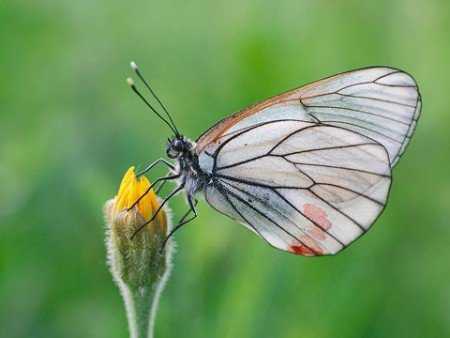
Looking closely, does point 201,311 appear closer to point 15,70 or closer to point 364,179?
point 364,179

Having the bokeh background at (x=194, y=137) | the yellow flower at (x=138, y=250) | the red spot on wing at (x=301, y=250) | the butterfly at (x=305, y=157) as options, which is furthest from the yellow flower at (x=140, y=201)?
the red spot on wing at (x=301, y=250)

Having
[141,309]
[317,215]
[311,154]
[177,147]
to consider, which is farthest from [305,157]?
[141,309]

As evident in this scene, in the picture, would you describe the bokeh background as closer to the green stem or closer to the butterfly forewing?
the butterfly forewing

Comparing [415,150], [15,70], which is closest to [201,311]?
[415,150]

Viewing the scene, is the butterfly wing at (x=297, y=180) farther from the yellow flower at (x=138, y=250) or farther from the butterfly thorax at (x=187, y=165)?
the yellow flower at (x=138, y=250)

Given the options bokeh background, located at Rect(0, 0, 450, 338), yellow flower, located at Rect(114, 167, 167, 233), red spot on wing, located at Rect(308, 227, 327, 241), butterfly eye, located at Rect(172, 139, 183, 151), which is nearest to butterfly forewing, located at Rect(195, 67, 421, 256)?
red spot on wing, located at Rect(308, 227, 327, 241)
